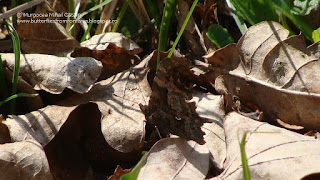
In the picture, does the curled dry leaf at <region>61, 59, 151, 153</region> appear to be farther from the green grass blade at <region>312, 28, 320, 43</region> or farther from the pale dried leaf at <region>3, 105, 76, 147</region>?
the green grass blade at <region>312, 28, 320, 43</region>

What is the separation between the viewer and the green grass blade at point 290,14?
192cm

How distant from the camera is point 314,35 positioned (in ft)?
6.05

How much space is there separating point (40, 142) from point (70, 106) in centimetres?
20

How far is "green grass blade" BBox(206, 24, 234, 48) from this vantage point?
6.43 ft

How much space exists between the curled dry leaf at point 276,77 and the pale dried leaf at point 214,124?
0.15 feet

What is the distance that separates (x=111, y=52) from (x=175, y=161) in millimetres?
684

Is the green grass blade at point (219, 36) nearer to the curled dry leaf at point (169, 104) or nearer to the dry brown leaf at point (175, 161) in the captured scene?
the curled dry leaf at point (169, 104)

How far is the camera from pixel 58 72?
1682mm

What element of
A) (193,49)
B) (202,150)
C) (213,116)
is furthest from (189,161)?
(193,49)

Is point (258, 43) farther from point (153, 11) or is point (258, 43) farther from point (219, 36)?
point (153, 11)

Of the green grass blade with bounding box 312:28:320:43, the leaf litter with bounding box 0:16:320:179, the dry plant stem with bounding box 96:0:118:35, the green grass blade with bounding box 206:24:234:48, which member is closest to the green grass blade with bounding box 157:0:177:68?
the leaf litter with bounding box 0:16:320:179

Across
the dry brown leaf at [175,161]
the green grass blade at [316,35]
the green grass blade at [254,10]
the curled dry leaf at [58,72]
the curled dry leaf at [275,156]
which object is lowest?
the dry brown leaf at [175,161]

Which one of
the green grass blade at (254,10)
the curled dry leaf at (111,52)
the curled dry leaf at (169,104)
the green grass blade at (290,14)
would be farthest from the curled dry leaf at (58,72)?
the green grass blade at (290,14)

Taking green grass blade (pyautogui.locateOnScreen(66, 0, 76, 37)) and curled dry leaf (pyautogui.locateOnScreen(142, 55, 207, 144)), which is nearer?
curled dry leaf (pyautogui.locateOnScreen(142, 55, 207, 144))
